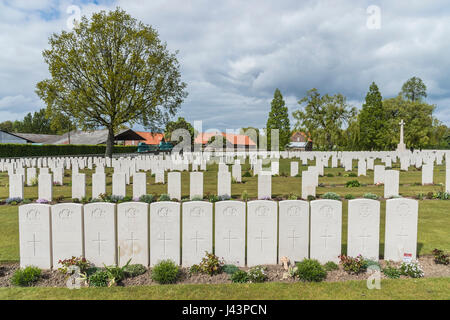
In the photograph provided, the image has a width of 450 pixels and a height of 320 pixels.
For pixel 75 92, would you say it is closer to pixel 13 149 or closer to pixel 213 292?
pixel 13 149

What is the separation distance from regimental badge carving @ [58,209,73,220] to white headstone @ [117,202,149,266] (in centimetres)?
78

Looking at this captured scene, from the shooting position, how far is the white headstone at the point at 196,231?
4660mm

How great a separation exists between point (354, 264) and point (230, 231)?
2.09 metres

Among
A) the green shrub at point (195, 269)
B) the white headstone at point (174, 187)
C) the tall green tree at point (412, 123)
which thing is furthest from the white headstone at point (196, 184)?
the tall green tree at point (412, 123)

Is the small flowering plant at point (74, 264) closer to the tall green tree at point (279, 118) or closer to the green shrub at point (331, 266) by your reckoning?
the green shrub at point (331, 266)

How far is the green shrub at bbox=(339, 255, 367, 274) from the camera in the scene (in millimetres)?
4438

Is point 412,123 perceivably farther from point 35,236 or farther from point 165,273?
point 35,236

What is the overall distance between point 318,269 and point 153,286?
100 inches

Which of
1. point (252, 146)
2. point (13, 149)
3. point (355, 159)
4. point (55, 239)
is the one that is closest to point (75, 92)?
point (13, 149)

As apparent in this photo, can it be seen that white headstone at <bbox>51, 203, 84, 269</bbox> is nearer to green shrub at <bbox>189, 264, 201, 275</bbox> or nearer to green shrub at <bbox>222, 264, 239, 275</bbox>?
green shrub at <bbox>189, 264, 201, 275</bbox>

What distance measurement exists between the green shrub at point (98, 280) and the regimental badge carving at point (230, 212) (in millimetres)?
2095

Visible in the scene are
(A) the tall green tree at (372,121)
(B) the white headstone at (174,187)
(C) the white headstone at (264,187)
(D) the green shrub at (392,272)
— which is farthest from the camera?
(A) the tall green tree at (372,121)

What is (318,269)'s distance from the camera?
4.26 meters

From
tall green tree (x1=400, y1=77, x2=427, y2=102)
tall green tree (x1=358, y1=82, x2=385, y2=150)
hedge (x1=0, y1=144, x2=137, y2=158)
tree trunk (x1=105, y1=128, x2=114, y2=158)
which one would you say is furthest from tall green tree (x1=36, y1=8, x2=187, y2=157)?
tall green tree (x1=400, y1=77, x2=427, y2=102)
